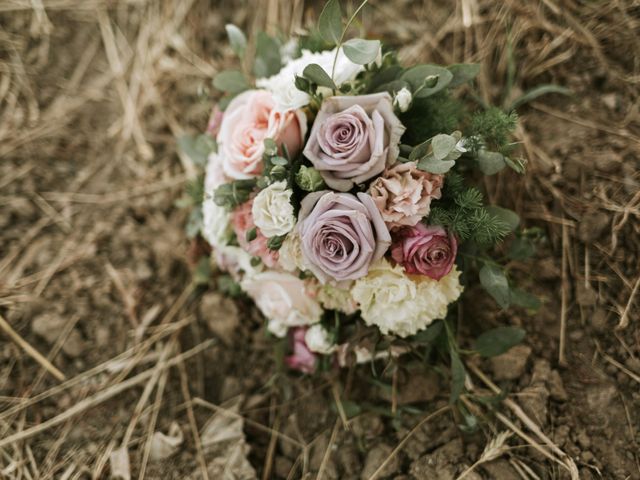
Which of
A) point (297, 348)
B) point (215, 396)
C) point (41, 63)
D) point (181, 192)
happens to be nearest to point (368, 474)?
point (297, 348)

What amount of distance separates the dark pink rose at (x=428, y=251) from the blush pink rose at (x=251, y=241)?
0.96 feet

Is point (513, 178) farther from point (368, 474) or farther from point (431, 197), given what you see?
point (368, 474)

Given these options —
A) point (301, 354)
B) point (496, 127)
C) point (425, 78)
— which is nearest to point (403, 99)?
point (425, 78)

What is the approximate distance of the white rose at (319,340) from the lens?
124 centimetres

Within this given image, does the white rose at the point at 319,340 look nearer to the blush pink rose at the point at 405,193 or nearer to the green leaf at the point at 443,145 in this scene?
the blush pink rose at the point at 405,193

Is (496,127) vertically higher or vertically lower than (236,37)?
lower

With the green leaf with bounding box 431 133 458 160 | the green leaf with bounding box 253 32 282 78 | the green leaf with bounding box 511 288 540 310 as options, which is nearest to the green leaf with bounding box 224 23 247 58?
the green leaf with bounding box 253 32 282 78

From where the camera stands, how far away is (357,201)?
103 cm

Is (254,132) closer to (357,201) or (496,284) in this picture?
(357,201)

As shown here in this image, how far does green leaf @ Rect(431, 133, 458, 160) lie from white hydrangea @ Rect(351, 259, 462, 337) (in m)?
0.25

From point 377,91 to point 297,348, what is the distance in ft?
2.15

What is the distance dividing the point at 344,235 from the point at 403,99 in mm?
328

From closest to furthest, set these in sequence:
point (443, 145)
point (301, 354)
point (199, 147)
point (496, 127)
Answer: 1. point (443, 145)
2. point (496, 127)
3. point (301, 354)
4. point (199, 147)

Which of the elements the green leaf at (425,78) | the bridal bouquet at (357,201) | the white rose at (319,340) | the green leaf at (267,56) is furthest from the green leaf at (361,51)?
the white rose at (319,340)
